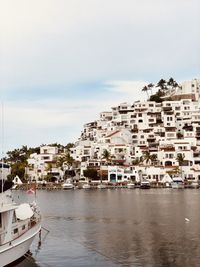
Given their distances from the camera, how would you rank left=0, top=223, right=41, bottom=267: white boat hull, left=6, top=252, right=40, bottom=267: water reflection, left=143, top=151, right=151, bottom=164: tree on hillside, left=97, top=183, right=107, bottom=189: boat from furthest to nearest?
left=143, top=151, right=151, bottom=164: tree on hillside → left=97, top=183, right=107, bottom=189: boat → left=6, top=252, right=40, bottom=267: water reflection → left=0, top=223, right=41, bottom=267: white boat hull

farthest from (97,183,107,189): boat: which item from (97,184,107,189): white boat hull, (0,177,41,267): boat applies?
(0,177,41,267): boat

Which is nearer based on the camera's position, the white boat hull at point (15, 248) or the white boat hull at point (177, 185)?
the white boat hull at point (15, 248)

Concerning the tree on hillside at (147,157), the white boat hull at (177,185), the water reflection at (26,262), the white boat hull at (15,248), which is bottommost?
the water reflection at (26,262)

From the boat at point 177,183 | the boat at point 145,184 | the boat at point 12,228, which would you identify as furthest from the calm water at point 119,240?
the boat at point 177,183

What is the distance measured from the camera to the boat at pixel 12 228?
26.8m

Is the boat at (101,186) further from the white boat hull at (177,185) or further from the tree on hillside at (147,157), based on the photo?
the white boat hull at (177,185)

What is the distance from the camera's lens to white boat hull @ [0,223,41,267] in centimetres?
2604

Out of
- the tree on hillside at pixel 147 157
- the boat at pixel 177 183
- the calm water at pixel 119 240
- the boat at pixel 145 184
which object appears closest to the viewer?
the calm water at pixel 119 240

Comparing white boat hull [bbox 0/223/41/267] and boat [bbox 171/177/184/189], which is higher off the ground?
boat [bbox 171/177/184/189]

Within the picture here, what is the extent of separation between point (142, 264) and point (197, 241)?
10.0 metres

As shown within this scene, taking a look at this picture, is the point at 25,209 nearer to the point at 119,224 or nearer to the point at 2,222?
the point at 2,222

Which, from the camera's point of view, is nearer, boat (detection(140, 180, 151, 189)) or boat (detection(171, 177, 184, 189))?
boat (detection(140, 180, 151, 189))

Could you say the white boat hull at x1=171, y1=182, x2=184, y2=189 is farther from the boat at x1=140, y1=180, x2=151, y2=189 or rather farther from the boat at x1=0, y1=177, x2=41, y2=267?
the boat at x1=0, y1=177, x2=41, y2=267

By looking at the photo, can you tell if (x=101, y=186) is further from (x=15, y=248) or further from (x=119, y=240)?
(x=15, y=248)
